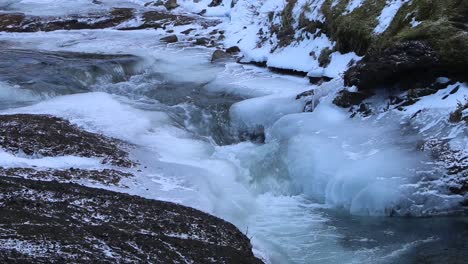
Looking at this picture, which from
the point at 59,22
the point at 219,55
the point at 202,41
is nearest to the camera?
the point at 219,55

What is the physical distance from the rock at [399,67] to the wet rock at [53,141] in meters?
4.71

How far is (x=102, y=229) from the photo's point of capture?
19.3 ft

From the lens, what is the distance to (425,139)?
8852mm

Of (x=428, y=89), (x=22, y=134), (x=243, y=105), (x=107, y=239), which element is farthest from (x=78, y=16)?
(x=107, y=239)

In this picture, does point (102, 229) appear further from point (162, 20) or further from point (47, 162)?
point (162, 20)

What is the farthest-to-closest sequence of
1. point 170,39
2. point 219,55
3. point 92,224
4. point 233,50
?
point 170,39 < point 233,50 < point 219,55 < point 92,224

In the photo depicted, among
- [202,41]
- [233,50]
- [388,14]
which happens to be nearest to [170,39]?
[202,41]

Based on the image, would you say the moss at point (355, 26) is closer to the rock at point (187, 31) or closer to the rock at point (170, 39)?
the rock at point (170, 39)

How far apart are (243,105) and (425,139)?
499 centimetres

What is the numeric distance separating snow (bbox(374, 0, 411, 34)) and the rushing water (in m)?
2.32

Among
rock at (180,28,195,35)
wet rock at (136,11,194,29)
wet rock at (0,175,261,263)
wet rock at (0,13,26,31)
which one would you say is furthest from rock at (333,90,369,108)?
wet rock at (0,13,26,31)

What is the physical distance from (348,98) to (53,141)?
5.54m

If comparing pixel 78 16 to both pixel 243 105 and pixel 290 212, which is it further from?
pixel 290 212

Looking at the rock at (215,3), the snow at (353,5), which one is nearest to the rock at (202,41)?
the rock at (215,3)
